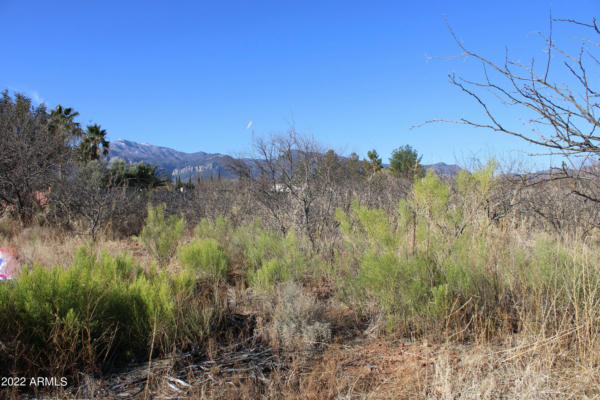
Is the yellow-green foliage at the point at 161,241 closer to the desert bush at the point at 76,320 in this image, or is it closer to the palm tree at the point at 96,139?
the desert bush at the point at 76,320

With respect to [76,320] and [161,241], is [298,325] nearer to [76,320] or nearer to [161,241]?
[76,320]

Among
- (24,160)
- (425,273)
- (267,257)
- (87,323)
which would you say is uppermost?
(24,160)

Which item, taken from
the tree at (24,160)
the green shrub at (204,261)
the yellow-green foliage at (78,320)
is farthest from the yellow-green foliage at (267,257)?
the tree at (24,160)

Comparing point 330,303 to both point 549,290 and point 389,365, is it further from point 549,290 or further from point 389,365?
point 549,290

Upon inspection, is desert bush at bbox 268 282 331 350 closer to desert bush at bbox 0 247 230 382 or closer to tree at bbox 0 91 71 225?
desert bush at bbox 0 247 230 382

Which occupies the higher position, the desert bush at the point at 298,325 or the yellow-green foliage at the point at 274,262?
the yellow-green foliage at the point at 274,262

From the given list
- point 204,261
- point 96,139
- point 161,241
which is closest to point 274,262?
point 204,261

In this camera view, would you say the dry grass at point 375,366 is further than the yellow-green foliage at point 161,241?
No

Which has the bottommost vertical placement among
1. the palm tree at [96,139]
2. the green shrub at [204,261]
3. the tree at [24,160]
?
the green shrub at [204,261]

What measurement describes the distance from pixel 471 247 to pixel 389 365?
158cm

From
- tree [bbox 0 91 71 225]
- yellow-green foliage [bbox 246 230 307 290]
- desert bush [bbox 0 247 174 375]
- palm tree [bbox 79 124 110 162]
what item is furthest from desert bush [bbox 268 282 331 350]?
palm tree [bbox 79 124 110 162]

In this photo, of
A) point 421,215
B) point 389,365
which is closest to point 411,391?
point 389,365

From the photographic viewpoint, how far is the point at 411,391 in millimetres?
2256

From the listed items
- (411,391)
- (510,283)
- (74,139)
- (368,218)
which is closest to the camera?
(411,391)
